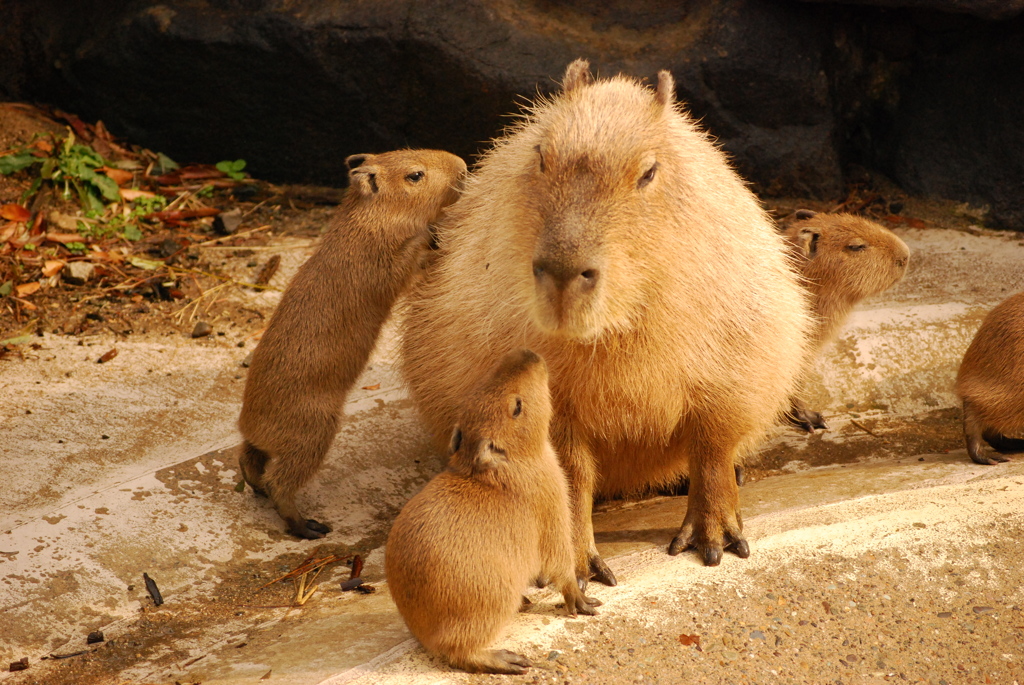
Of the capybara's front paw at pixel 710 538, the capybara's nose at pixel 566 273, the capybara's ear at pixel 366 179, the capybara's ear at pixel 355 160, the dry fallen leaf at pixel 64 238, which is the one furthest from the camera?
the dry fallen leaf at pixel 64 238

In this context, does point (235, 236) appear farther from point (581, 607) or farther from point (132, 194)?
point (581, 607)

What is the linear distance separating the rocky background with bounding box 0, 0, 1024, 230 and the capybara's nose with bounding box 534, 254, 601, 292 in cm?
332

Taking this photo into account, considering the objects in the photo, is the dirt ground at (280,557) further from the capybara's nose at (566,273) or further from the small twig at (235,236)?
the capybara's nose at (566,273)

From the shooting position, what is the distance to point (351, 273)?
11.8ft

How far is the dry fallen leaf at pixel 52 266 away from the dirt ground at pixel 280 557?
10 centimetres

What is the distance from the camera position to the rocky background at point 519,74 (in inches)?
212

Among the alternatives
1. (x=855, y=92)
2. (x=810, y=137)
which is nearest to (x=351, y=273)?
(x=810, y=137)

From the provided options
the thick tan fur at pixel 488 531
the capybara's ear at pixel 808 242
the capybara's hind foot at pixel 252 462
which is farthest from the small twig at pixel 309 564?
the capybara's ear at pixel 808 242

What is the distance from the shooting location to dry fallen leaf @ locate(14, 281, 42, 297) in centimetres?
475

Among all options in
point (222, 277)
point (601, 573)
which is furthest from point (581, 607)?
point (222, 277)

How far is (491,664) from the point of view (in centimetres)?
Answer: 226

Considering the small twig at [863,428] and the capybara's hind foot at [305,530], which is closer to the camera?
the capybara's hind foot at [305,530]

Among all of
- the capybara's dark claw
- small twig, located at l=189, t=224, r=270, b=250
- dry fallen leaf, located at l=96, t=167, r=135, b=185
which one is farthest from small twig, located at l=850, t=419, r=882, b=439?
dry fallen leaf, located at l=96, t=167, r=135, b=185

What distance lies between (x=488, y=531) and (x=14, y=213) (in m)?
4.14
